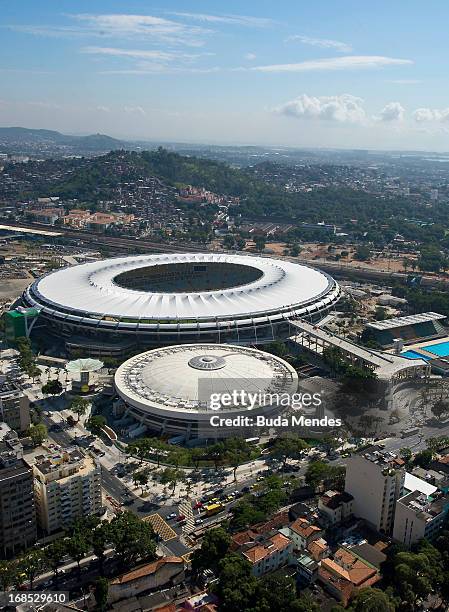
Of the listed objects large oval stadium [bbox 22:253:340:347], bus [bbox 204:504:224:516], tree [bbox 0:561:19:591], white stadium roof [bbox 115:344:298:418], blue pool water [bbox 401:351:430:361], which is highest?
large oval stadium [bbox 22:253:340:347]

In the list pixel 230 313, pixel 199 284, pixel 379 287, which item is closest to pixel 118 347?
pixel 230 313

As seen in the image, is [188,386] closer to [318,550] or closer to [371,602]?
[318,550]

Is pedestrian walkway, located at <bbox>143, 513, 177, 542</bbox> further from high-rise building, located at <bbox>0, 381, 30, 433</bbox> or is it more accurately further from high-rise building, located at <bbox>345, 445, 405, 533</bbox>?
high-rise building, located at <bbox>0, 381, 30, 433</bbox>

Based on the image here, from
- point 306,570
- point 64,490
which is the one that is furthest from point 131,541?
point 306,570

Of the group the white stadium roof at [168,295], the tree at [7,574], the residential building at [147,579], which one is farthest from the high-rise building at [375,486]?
the white stadium roof at [168,295]

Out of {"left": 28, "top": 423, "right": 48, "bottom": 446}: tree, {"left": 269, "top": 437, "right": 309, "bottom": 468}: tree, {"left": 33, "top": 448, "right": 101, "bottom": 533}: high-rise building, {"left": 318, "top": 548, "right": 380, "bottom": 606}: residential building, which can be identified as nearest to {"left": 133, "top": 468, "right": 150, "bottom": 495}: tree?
{"left": 33, "top": 448, "right": 101, "bottom": 533}: high-rise building

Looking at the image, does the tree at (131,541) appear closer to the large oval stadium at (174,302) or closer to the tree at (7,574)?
the tree at (7,574)
